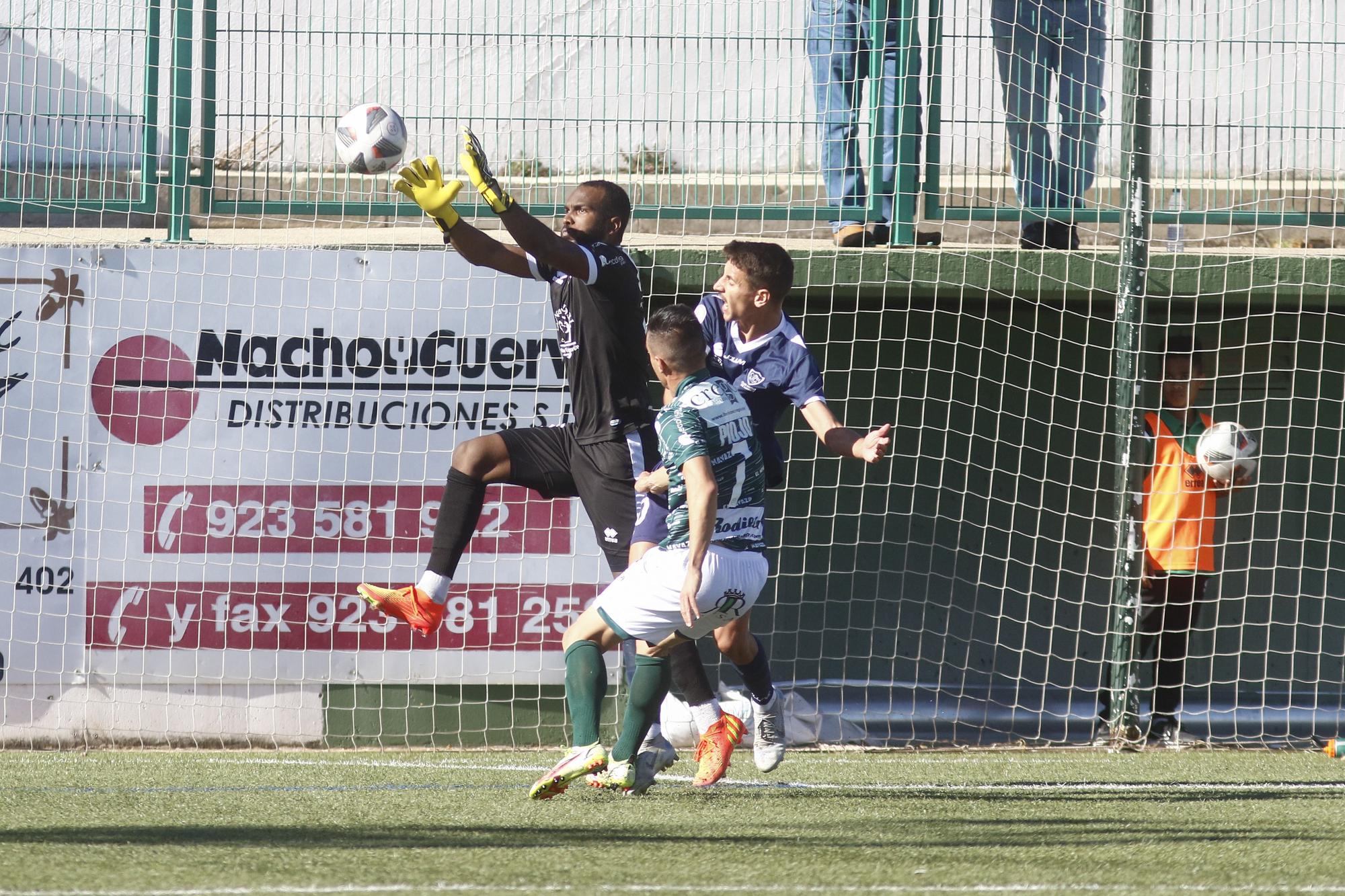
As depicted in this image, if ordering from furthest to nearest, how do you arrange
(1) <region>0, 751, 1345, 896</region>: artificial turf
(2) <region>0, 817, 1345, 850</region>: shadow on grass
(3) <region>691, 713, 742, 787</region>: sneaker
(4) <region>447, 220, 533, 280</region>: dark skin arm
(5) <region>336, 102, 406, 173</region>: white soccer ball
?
(5) <region>336, 102, 406, 173</region>: white soccer ball, (3) <region>691, 713, 742, 787</region>: sneaker, (4) <region>447, 220, 533, 280</region>: dark skin arm, (2) <region>0, 817, 1345, 850</region>: shadow on grass, (1) <region>0, 751, 1345, 896</region>: artificial turf

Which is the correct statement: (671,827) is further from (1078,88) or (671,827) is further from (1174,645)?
(1078,88)

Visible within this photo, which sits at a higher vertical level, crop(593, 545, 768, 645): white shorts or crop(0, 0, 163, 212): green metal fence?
crop(0, 0, 163, 212): green metal fence

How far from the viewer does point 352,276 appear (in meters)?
7.77

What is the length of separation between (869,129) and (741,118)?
702 mm

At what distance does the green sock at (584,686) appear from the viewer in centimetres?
→ 507

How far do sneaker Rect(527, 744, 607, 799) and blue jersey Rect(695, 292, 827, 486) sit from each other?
1.48 m

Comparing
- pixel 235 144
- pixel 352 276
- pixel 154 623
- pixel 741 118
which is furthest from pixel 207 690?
pixel 741 118

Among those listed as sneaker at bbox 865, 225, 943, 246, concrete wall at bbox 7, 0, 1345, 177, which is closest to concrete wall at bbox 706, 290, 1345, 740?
sneaker at bbox 865, 225, 943, 246

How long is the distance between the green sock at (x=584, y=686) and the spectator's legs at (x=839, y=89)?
12.5 feet

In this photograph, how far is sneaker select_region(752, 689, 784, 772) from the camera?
5898 mm

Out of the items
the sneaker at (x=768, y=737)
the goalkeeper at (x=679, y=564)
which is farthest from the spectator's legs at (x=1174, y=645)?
the goalkeeper at (x=679, y=564)

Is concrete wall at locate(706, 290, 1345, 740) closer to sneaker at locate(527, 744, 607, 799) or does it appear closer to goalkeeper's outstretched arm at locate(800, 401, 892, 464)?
goalkeeper's outstretched arm at locate(800, 401, 892, 464)

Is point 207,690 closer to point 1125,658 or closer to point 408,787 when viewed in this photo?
point 408,787

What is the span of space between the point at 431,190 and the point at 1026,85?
14.3 ft
